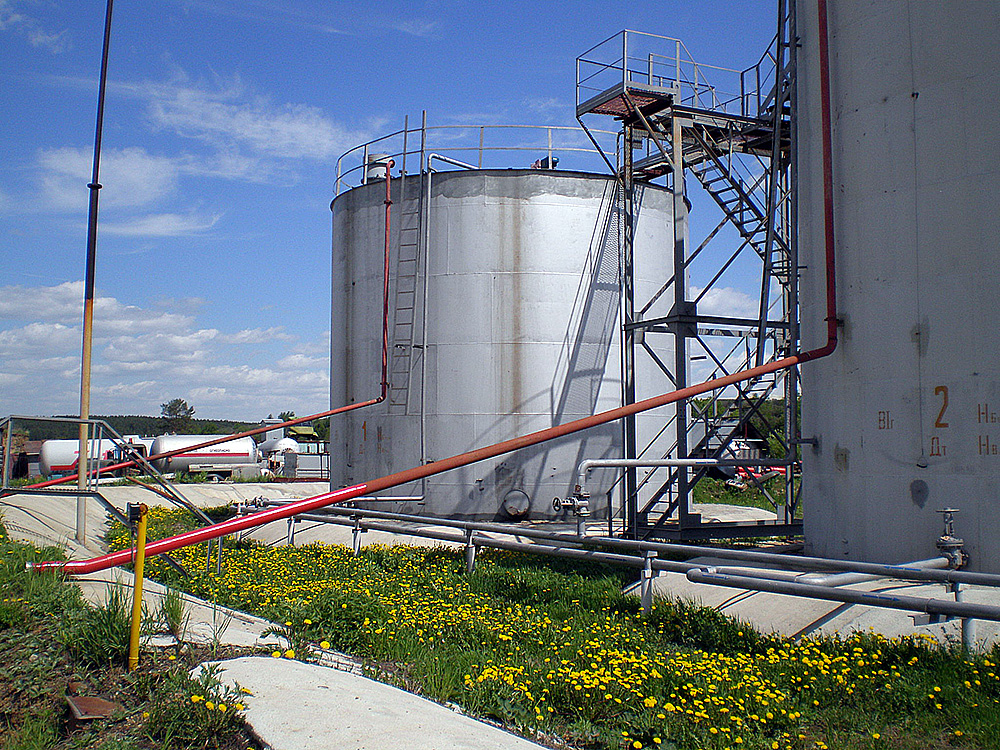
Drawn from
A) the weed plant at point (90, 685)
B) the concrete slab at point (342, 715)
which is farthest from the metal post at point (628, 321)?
the weed plant at point (90, 685)

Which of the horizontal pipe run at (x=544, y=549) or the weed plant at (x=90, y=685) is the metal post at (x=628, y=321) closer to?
the horizontal pipe run at (x=544, y=549)

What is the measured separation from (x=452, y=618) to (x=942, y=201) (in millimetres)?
7283

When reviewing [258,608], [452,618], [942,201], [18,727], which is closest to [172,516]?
[258,608]

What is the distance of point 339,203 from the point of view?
21.0 meters

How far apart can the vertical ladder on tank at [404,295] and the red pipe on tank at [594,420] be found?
8.23 metres

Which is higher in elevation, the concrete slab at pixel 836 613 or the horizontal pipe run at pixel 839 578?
the horizontal pipe run at pixel 839 578

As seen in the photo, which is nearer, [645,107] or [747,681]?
[747,681]

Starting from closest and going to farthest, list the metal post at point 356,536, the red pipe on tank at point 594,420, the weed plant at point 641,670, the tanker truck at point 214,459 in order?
the weed plant at point 641,670 < the red pipe on tank at point 594,420 < the metal post at point 356,536 < the tanker truck at point 214,459

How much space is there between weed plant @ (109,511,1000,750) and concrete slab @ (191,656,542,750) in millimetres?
515

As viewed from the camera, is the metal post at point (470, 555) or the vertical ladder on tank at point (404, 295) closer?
the metal post at point (470, 555)

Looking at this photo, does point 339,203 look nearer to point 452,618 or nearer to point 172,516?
point 172,516

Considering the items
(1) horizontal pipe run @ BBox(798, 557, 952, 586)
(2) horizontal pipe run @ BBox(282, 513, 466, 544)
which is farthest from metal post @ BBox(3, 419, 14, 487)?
(1) horizontal pipe run @ BBox(798, 557, 952, 586)

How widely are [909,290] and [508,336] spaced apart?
30.6ft

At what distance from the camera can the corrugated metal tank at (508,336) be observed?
18062mm
